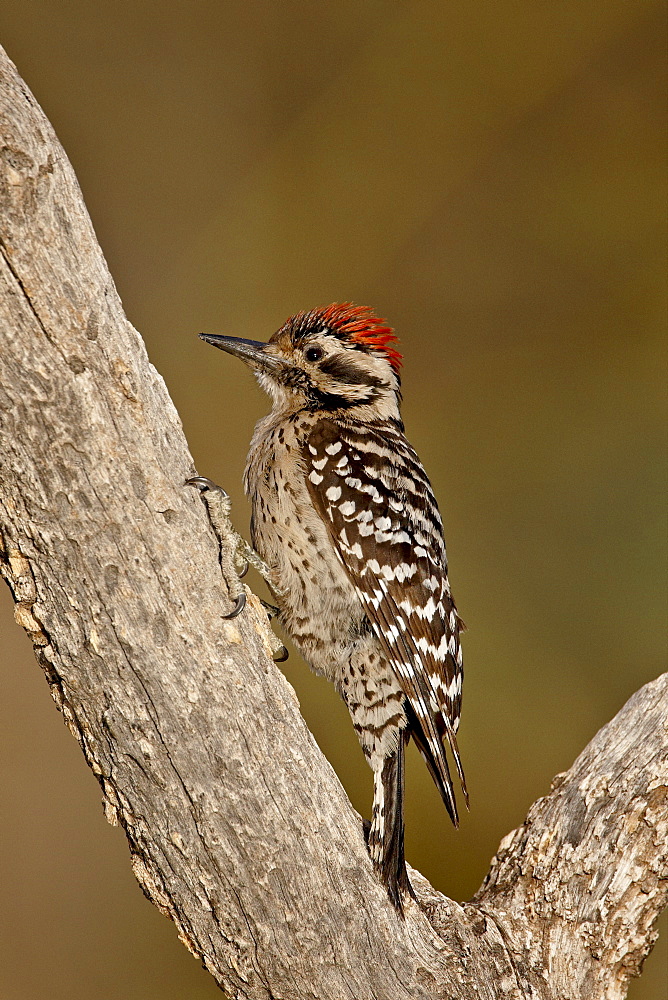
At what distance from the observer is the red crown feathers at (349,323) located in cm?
275

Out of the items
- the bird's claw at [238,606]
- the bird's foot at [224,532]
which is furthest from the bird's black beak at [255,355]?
the bird's claw at [238,606]

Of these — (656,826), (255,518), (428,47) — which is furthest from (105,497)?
(428,47)

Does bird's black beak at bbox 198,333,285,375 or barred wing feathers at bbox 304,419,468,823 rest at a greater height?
bird's black beak at bbox 198,333,285,375

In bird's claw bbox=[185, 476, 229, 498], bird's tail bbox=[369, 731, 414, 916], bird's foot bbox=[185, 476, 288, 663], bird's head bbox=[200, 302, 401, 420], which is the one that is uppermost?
bird's head bbox=[200, 302, 401, 420]

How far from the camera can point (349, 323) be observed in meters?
2.77

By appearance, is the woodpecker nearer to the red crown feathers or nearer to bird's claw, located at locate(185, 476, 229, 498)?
the red crown feathers

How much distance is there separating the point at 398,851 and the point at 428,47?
4.29 meters

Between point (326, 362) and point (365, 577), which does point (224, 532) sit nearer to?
point (365, 577)

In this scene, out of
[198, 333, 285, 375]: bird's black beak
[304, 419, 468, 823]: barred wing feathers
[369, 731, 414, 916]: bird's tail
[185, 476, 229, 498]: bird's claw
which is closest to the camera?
[185, 476, 229, 498]: bird's claw

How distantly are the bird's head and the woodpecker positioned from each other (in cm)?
9

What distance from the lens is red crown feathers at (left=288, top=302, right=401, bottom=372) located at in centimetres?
275

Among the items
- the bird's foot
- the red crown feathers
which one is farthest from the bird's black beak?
the bird's foot

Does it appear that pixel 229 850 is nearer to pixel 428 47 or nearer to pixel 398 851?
pixel 398 851

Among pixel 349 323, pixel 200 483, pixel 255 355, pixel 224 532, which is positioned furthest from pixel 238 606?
pixel 349 323
